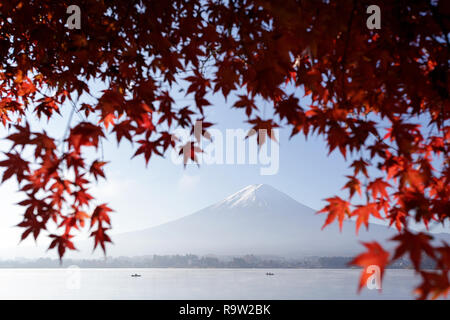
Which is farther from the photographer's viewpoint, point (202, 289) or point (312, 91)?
point (202, 289)

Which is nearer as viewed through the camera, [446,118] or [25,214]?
[25,214]

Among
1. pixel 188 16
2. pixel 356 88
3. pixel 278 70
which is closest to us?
pixel 278 70

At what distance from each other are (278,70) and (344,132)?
68 centimetres

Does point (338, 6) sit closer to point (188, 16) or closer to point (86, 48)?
point (188, 16)

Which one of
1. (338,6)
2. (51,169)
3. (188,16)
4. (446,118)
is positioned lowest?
(51,169)

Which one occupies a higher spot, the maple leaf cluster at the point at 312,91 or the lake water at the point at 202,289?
the maple leaf cluster at the point at 312,91

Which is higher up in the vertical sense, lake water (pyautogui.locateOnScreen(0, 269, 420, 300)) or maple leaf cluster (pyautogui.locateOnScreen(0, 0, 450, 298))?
maple leaf cluster (pyautogui.locateOnScreen(0, 0, 450, 298))

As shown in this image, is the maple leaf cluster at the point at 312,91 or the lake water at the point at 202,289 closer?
the maple leaf cluster at the point at 312,91

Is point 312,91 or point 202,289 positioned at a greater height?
point 312,91

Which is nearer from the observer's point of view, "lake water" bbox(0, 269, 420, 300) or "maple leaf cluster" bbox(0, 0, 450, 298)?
"maple leaf cluster" bbox(0, 0, 450, 298)

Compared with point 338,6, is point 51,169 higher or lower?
lower
